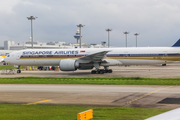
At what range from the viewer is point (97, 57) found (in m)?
31.1

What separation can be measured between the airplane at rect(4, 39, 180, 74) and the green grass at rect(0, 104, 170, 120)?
1884 cm

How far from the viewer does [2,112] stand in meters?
10.5

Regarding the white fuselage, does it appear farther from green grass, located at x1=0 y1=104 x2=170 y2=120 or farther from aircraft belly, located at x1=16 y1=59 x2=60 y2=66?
green grass, located at x1=0 y1=104 x2=170 y2=120

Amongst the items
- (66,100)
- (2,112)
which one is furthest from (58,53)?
(2,112)

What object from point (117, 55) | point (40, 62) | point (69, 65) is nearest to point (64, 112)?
point (69, 65)

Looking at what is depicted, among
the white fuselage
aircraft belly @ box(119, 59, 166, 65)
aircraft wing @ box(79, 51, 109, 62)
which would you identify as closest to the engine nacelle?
aircraft wing @ box(79, 51, 109, 62)

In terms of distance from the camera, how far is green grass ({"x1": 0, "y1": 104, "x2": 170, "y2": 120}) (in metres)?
9.40

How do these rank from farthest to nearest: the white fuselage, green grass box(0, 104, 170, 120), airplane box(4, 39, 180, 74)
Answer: the white fuselage → airplane box(4, 39, 180, 74) → green grass box(0, 104, 170, 120)

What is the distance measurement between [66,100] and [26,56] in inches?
916

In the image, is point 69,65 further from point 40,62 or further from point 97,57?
point 40,62

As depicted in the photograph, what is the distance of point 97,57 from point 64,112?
829 inches

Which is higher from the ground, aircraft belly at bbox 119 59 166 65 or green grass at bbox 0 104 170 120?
aircraft belly at bbox 119 59 166 65

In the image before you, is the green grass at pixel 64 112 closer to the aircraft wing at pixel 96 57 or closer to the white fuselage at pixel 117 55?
the aircraft wing at pixel 96 57

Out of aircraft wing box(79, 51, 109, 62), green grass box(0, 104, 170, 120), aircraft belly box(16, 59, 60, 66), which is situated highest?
aircraft wing box(79, 51, 109, 62)
